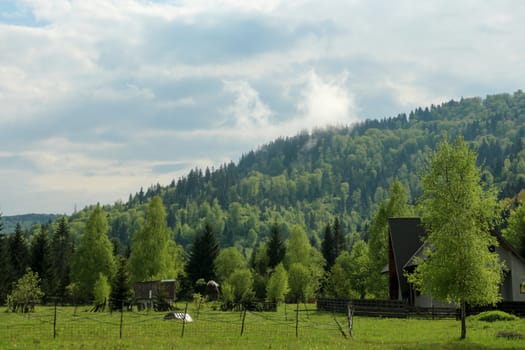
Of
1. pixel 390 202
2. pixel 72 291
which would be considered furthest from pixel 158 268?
pixel 390 202

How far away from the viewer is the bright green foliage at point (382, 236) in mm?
63969

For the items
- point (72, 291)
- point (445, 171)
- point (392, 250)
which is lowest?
point (72, 291)

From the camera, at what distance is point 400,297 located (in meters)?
56.3

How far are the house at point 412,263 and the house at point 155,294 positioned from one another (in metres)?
25.3

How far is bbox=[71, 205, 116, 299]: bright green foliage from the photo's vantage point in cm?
8588

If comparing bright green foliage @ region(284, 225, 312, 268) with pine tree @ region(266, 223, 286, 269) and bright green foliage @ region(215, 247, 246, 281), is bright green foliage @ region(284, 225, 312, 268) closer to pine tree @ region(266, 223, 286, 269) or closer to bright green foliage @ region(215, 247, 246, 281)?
pine tree @ region(266, 223, 286, 269)

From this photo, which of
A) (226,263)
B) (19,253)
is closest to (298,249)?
(226,263)

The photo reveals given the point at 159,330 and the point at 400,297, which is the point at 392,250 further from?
the point at 159,330

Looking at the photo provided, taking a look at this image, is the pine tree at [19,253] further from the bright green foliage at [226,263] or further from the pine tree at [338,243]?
the pine tree at [338,243]

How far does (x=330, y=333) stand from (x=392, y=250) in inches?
1122

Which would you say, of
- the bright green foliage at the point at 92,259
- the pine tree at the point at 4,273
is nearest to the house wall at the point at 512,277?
the bright green foliage at the point at 92,259

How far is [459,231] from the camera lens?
98.9 ft

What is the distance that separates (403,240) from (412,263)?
7.77 metres

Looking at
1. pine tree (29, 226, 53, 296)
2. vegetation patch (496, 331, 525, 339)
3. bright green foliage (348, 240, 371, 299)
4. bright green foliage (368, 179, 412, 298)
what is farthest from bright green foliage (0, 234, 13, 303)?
vegetation patch (496, 331, 525, 339)
